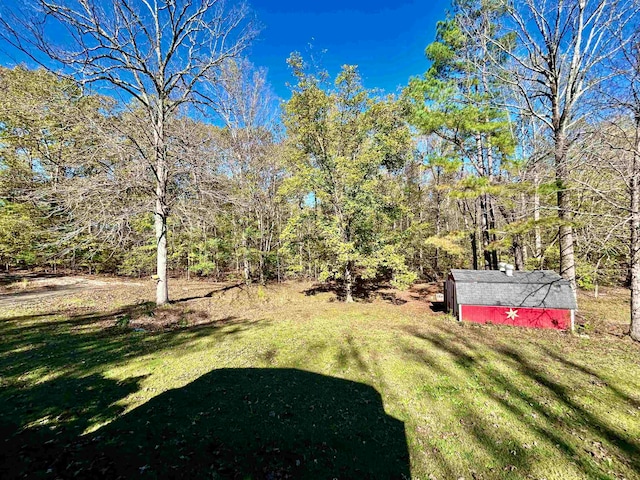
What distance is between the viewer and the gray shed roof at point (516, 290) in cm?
1019

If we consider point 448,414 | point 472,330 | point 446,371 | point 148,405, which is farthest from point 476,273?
point 148,405

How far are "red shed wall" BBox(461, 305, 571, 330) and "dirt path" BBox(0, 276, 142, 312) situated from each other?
18.3 metres

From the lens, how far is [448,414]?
4891 millimetres

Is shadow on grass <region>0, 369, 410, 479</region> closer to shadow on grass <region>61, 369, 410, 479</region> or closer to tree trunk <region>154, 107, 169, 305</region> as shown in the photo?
shadow on grass <region>61, 369, 410, 479</region>

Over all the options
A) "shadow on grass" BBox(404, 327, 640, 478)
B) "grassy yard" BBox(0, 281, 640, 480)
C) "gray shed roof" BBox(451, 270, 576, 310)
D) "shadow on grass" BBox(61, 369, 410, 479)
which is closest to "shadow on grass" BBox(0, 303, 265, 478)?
"grassy yard" BBox(0, 281, 640, 480)

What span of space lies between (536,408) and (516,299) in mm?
6857

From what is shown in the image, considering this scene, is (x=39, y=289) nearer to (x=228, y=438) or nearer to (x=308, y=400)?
(x=228, y=438)

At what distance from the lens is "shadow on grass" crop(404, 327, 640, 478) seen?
3.91m

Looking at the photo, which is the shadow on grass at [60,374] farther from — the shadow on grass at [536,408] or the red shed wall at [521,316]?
the red shed wall at [521,316]

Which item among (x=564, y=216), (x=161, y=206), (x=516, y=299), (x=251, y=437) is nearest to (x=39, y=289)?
(x=161, y=206)

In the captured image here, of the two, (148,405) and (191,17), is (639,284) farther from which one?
(191,17)

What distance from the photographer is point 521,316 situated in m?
10.6

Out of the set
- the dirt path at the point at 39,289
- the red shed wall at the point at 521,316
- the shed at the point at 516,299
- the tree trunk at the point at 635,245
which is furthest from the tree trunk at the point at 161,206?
the tree trunk at the point at 635,245

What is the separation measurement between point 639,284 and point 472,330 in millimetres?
4960
